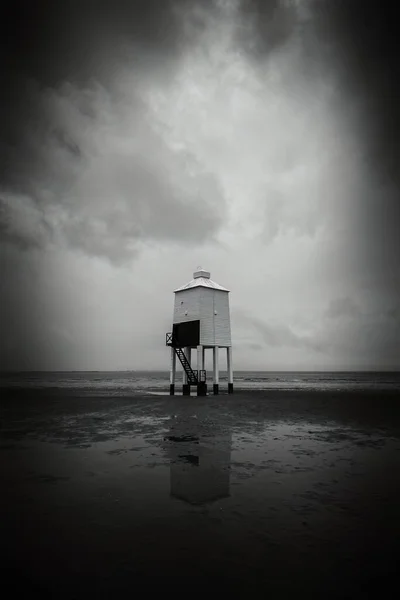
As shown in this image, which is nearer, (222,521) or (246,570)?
(246,570)

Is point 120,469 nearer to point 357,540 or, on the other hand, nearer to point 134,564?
point 134,564

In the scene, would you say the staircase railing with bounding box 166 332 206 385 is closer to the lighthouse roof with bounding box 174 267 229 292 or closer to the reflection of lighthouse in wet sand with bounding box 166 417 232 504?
the lighthouse roof with bounding box 174 267 229 292

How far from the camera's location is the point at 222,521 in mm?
6105

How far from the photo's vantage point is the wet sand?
4.38m

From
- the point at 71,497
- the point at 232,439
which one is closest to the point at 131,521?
the point at 71,497

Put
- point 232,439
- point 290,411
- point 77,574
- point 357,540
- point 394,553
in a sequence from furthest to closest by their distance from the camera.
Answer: point 290,411
point 232,439
point 357,540
point 394,553
point 77,574

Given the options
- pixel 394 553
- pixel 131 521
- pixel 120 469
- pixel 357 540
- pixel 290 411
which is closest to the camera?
pixel 394 553

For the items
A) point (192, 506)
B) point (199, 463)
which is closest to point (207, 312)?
point (199, 463)

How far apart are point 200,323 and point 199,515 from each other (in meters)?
24.7

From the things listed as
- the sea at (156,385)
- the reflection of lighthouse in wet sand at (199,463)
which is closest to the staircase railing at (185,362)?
the sea at (156,385)

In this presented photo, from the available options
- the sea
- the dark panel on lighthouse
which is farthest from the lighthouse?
the sea

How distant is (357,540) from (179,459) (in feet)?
19.0

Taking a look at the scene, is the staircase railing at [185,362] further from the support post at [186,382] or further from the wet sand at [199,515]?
the wet sand at [199,515]

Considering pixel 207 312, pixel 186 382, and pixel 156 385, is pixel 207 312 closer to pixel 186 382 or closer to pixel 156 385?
pixel 186 382
